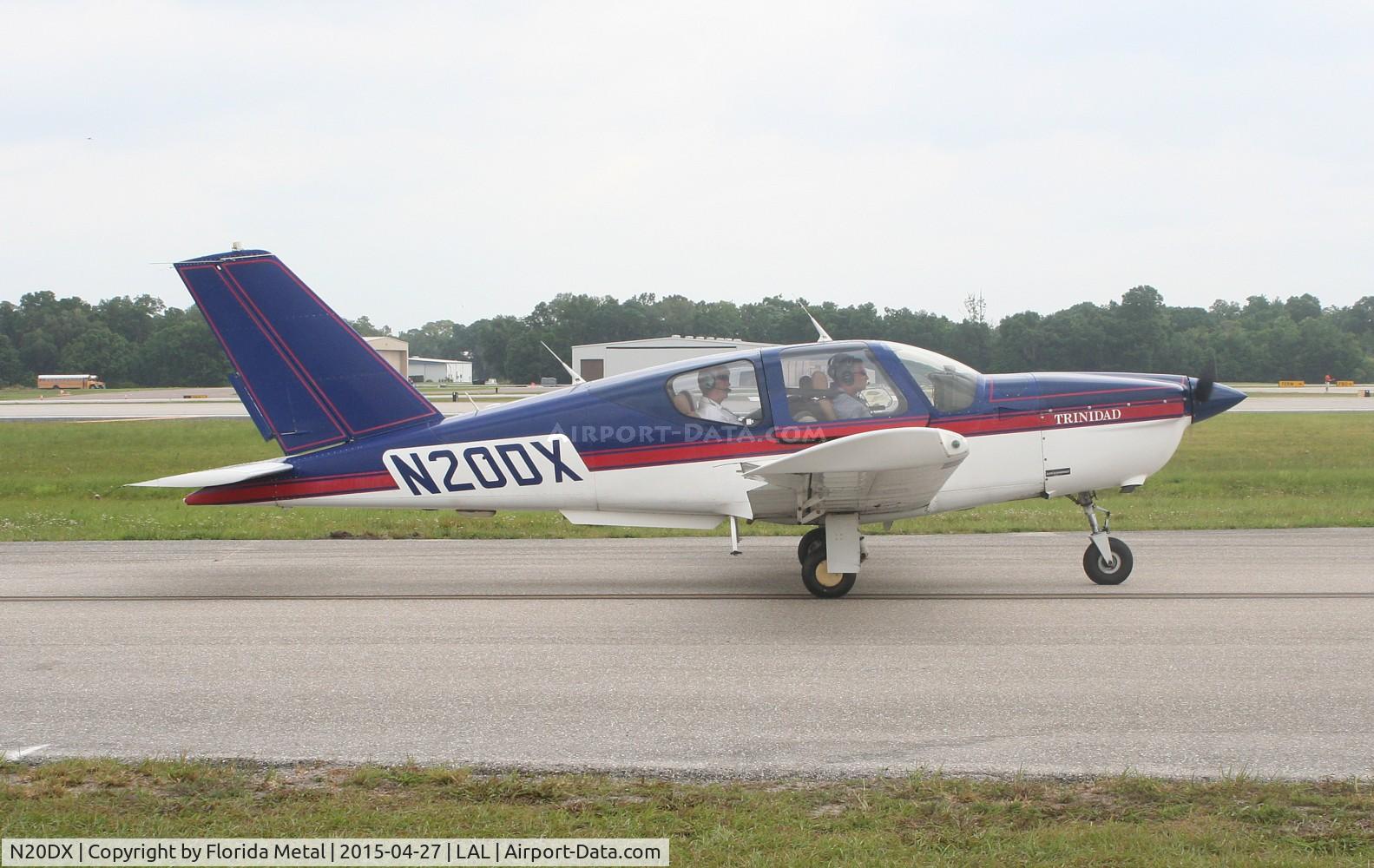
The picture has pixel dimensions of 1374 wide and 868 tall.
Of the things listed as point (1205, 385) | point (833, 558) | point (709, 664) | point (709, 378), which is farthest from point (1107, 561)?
point (709, 664)

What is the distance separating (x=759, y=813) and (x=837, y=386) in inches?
207

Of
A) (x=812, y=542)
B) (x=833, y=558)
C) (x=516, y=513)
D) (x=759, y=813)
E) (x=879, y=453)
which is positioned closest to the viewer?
(x=759, y=813)

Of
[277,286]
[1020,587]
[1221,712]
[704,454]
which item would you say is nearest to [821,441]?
[704,454]

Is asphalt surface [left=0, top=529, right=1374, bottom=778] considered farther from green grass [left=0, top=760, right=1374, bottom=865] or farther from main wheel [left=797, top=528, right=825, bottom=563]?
main wheel [left=797, top=528, right=825, bottom=563]

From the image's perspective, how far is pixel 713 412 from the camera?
9578 millimetres

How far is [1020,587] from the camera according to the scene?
9.71 meters

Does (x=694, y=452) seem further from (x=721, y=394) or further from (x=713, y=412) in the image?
(x=721, y=394)

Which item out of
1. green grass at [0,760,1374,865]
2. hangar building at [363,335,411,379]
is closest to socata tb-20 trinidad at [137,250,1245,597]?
green grass at [0,760,1374,865]

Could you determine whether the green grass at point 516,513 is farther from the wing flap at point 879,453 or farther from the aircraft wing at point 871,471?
the wing flap at point 879,453

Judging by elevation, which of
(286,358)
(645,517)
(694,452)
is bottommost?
(645,517)

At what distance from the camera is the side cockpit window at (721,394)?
9516 mm

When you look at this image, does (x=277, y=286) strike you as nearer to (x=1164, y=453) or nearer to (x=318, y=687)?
(x=318, y=687)

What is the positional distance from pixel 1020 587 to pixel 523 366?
182 ft

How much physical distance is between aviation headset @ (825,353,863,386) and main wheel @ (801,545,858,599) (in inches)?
54.4
